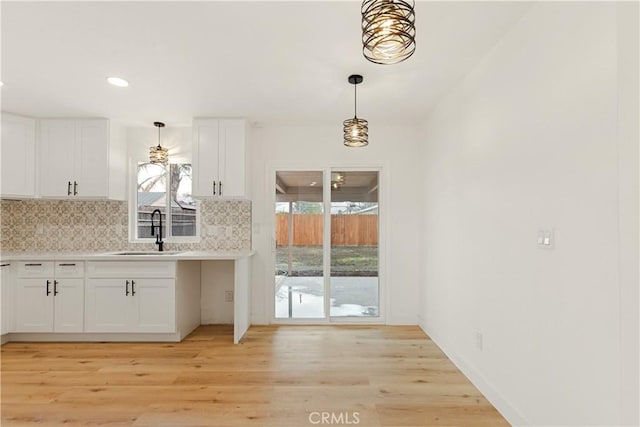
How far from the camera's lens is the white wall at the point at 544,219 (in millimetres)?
1432

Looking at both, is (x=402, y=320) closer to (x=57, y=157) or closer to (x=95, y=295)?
(x=95, y=295)

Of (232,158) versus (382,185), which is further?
(382,185)

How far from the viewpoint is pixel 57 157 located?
3.87 meters

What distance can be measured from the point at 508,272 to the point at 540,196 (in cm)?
56

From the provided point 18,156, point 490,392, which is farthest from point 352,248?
point 18,156

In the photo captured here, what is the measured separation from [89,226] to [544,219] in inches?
188

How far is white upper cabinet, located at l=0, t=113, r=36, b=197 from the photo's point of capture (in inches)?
143

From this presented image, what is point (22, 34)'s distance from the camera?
2172 mm

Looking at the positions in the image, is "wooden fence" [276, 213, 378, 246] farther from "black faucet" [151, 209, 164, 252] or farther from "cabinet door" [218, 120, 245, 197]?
"black faucet" [151, 209, 164, 252]

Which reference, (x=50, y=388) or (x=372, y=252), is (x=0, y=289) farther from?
(x=372, y=252)

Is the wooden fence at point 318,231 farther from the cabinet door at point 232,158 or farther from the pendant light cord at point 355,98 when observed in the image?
the pendant light cord at point 355,98

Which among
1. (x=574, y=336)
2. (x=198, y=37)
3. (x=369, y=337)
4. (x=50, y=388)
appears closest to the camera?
(x=574, y=336)

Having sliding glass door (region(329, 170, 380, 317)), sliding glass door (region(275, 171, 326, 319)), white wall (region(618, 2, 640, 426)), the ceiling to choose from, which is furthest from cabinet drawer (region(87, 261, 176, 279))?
white wall (region(618, 2, 640, 426))

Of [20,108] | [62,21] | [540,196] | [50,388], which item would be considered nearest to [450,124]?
[540,196]
